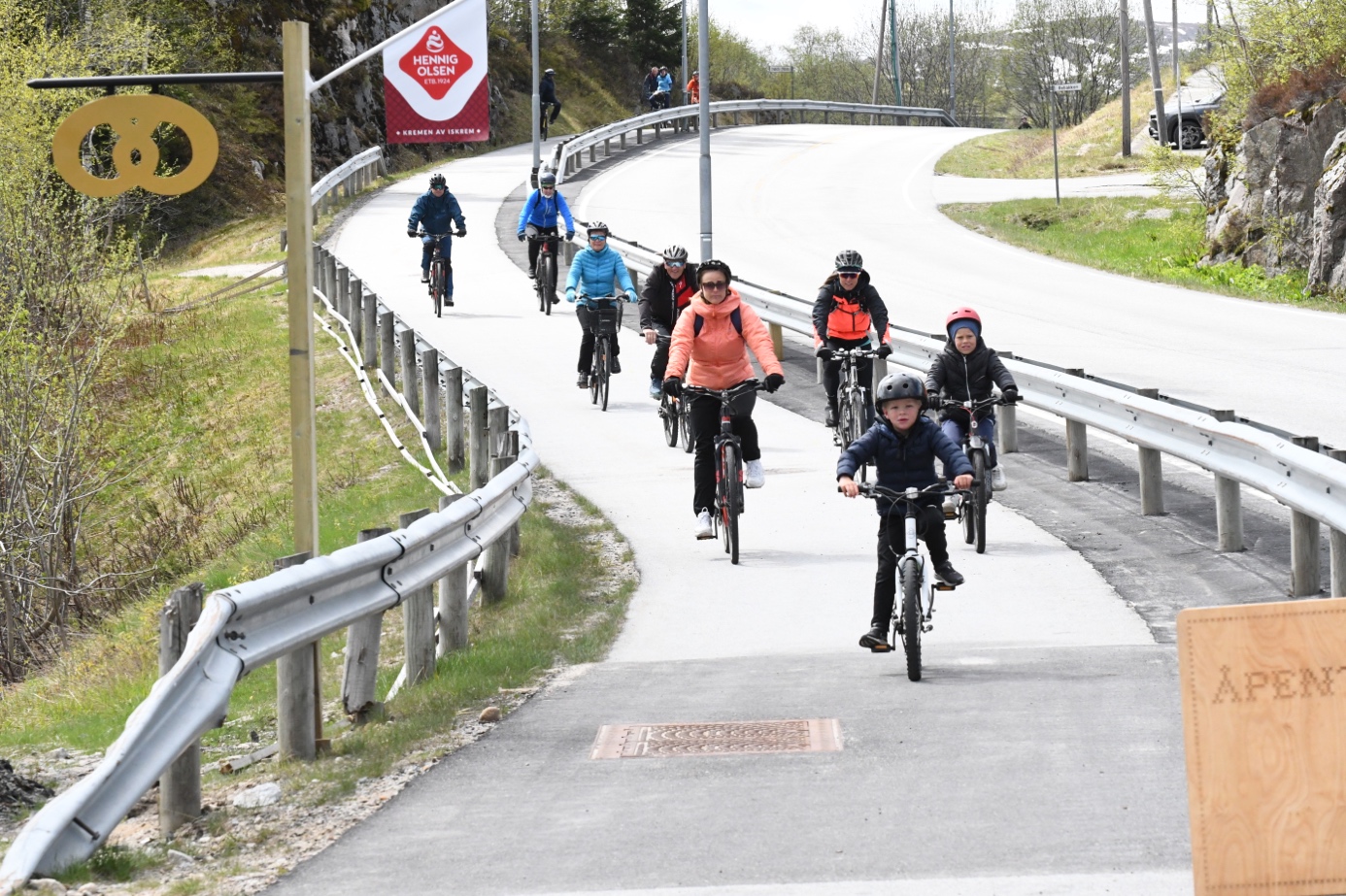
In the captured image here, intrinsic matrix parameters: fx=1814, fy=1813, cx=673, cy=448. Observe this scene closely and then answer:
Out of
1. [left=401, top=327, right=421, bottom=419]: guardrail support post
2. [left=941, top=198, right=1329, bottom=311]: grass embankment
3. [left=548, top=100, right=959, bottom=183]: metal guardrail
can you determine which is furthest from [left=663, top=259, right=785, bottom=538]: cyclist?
[left=548, top=100, right=959, bottom=183]: metal guardrail

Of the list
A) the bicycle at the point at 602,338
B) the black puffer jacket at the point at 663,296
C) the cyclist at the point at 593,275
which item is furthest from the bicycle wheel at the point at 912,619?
the bicycle at the point at 602,338

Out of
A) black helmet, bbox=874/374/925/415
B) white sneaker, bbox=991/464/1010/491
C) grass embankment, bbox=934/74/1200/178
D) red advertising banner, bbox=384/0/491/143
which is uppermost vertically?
grass embankment, bbox=934/74/1200/178

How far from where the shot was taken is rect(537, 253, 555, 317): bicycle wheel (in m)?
26.4

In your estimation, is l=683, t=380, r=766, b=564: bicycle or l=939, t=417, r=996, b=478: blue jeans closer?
l=683, t=380, r=766, b=564: bicycle

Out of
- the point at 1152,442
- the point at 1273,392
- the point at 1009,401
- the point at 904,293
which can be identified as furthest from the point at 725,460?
the point at 904,293

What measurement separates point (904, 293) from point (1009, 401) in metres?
16.3

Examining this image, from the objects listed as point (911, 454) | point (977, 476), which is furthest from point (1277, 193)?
point (911, 454)

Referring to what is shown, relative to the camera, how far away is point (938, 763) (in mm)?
6559

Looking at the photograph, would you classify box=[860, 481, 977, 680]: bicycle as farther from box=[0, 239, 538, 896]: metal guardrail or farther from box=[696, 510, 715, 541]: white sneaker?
box=[696, 510, 715, 541]: white sneaker

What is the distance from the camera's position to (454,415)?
17141 mm

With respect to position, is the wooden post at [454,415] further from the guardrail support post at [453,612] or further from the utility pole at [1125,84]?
the utility pole at [1125,84]

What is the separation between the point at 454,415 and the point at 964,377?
6.38m

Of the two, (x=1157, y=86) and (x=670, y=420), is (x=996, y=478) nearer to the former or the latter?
(x=670, y=420)

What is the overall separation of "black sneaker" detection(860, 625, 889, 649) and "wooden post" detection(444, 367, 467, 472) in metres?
8.56
